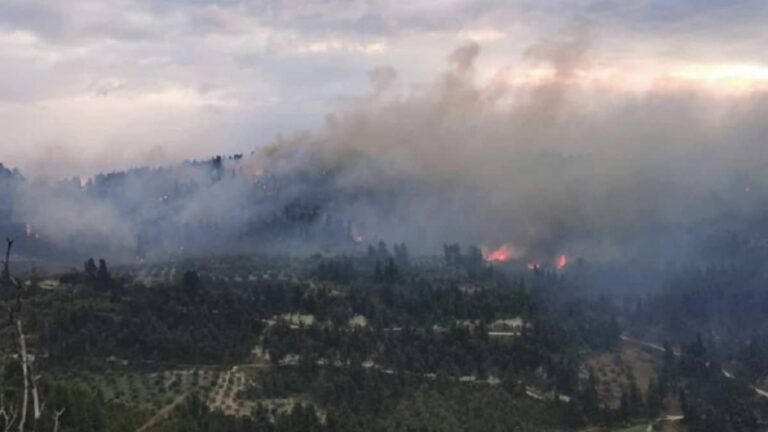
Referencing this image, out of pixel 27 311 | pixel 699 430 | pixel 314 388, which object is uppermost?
pixel 27 311

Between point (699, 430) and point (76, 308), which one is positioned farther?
point (76, 308)

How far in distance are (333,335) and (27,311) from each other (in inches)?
2528

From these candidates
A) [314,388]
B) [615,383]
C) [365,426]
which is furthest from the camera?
[615,383]

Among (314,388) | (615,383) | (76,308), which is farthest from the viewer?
(615,383)

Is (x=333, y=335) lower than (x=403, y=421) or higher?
higher

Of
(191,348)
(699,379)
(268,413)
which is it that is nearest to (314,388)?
(268,413)

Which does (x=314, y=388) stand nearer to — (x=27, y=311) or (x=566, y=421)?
(x=566, y=421)

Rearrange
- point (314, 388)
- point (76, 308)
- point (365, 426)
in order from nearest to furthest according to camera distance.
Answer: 1. point (365, 426)
2. point (314, 388)
3. point (76, 308)

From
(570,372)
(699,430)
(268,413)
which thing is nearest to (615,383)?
(570,372)

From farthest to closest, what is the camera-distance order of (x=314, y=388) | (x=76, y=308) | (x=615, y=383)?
(x=615, y=383) < (x=76, y=308) < (x=314, y=388)

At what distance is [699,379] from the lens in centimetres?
19800

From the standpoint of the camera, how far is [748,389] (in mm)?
189625

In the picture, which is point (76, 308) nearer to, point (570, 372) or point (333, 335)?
point (333, 335)

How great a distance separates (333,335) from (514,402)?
4323 centimetres
